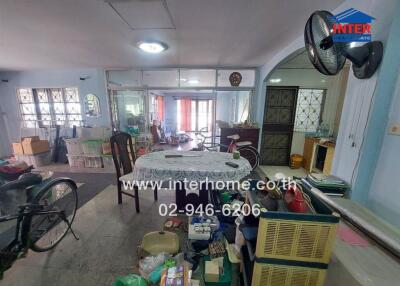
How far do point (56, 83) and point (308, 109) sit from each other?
6.63 metres

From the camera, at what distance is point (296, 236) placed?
95cm

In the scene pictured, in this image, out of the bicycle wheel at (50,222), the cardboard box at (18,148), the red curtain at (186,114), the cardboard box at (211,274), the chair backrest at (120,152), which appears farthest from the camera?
the red curtain at (186,114)

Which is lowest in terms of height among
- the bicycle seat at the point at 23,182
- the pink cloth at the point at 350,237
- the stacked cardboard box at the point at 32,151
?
the stacked cardboard box at the point at 32,151

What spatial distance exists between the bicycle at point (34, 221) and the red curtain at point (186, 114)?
7.82m

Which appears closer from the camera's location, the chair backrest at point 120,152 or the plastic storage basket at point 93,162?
the chair backrest at point 120,152

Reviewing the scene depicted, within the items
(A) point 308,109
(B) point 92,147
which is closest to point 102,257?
(B) point 92,147

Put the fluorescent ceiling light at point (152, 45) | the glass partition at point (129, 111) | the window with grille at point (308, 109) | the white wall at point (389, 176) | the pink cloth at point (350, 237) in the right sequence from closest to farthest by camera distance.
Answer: the pink cloth at point (350, 237)
the white wall at point (389, 176)
the fluorescent ceiling light at point (152, 45)
the window with grille at point (308, 109)
the glass partition at point (129, 111)

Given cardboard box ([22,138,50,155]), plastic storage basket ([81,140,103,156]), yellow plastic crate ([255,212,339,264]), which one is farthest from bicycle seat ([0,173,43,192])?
cardboard box ([22,138,50,155])

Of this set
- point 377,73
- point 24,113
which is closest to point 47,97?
point 24,113

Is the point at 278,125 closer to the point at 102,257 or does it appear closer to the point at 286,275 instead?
the point at 286,275

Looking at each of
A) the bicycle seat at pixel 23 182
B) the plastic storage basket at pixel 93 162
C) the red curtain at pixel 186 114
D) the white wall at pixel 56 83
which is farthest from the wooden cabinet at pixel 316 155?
the red curtain at pixel 186 114

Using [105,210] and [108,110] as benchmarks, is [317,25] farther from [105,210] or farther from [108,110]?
[108,110]

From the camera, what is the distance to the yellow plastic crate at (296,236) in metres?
0.92

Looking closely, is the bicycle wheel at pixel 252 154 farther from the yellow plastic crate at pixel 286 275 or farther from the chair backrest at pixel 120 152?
the yellow plastic crate at pixel 286 275
